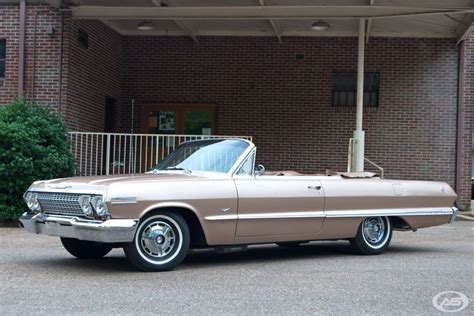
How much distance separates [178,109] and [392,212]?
9266mm

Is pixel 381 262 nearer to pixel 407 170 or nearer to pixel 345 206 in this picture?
pixel 345 206

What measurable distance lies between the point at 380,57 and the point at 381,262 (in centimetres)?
920

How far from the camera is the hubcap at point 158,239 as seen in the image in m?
6.80

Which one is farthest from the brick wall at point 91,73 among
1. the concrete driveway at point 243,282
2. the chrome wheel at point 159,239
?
the chrome wheel at point 159,239

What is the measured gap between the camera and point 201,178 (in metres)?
7.23

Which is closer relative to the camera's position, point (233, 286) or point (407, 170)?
point (233, 286)

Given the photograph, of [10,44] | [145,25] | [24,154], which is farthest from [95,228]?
[145,25]

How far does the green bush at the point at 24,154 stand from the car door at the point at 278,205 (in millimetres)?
5280

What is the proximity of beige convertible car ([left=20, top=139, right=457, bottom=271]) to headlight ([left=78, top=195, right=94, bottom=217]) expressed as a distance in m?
0.01

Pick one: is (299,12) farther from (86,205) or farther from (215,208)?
(86,205)

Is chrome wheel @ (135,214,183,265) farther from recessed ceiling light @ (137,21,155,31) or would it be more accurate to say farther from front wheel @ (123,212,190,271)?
recessed ceiling light @ (137,21,155,31)

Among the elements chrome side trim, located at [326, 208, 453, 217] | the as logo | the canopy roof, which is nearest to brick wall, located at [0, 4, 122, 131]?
the canopy roof

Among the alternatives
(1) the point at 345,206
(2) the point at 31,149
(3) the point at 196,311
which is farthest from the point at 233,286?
(2) the point at 31,149

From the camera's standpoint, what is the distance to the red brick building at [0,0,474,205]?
15664mm
